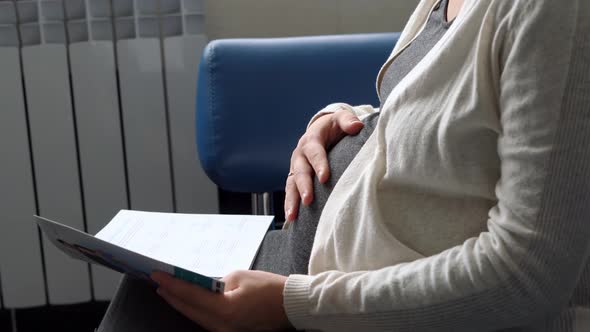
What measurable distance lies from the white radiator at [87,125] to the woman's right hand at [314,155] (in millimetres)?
920

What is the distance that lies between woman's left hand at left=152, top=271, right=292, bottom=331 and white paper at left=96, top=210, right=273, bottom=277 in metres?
0.17

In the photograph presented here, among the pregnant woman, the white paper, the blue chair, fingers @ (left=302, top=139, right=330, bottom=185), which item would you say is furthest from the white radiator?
the pregnant woman

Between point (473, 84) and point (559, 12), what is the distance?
0.09 meters

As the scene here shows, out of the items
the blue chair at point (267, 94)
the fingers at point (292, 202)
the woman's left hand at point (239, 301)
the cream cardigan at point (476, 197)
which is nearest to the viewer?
the cream cardigan at point (476, 197)

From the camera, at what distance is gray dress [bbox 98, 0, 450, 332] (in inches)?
32.9

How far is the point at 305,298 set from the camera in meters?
0.72

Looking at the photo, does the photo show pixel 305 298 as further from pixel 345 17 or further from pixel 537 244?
pixel 345 17

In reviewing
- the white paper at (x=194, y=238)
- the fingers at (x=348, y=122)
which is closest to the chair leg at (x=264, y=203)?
the white paper at (x=194, y=238)

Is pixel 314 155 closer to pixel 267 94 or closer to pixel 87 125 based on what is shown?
pixel 267 94

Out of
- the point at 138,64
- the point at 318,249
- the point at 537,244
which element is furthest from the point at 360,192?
the point at 138,64

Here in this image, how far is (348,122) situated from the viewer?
98 centimetres

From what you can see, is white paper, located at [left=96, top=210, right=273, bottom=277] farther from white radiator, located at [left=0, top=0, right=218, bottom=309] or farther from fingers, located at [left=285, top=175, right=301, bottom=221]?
white radiator, located at [left=0, top=0, right=218, bottom=309]

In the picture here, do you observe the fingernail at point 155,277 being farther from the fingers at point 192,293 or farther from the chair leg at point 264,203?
the chair leg at point 264,203

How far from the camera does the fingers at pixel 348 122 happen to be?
943 mm
